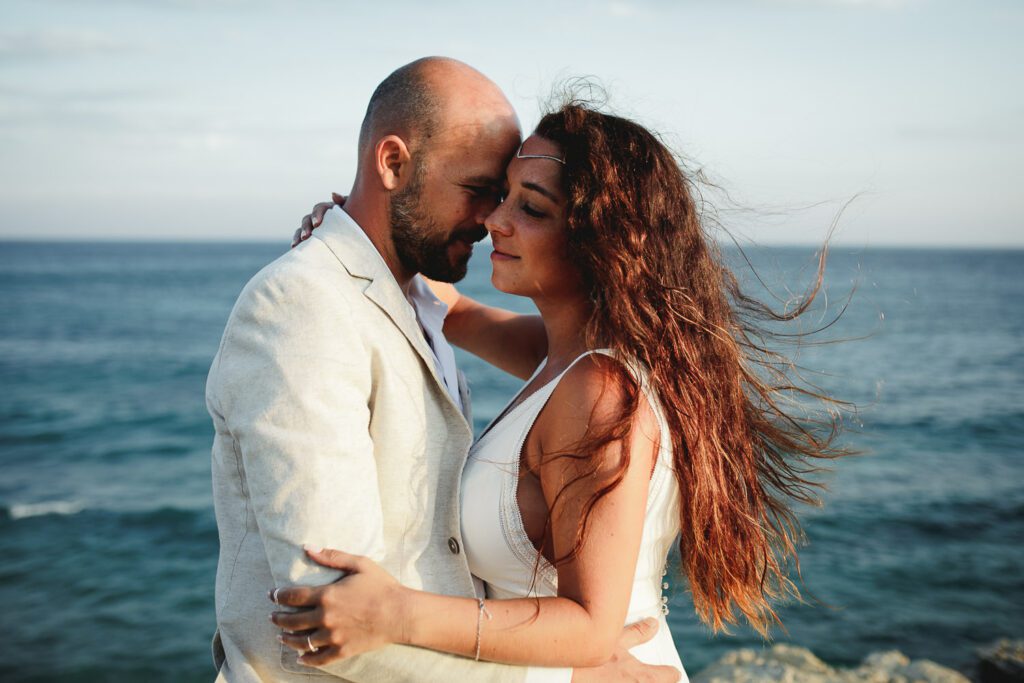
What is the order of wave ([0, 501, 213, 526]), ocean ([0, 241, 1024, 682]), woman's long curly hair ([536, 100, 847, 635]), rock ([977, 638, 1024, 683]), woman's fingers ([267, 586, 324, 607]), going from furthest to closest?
wave ([0, 501, 213, 526])
ocean ([0, 241, 1024, 682])
rock ([977, 638, 1024, 683])
woman's long curly hair ([536, 100, 847, 635])
woman's fingers ([267, 586, 324, 607])

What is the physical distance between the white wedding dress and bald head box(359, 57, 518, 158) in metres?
0.96

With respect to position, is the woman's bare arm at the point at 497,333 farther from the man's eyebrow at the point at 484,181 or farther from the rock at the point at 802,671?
the rock at the point at 802,671

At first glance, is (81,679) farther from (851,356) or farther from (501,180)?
(851,356)

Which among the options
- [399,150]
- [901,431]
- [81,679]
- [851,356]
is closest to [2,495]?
[81,679]

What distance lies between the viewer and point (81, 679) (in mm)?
7469

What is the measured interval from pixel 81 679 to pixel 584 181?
721 centimetres

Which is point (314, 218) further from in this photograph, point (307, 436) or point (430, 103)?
point (307, 436)

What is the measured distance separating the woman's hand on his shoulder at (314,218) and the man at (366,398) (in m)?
0.17

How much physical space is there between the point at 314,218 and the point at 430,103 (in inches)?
23.8

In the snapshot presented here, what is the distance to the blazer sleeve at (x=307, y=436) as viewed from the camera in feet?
6.86

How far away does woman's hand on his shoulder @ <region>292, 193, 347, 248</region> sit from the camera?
3.05 metres

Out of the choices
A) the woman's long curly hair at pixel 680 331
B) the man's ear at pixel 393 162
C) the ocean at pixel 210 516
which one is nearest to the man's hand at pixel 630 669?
the woman's long curly hair at pixel 680 331

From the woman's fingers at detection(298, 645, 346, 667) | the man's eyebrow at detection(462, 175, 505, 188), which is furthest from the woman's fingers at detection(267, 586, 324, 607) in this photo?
the man's eyebrow at detection(462, 175, 505, 188)

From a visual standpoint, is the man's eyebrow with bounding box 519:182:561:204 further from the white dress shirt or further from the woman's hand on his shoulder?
the woman's hand on his shoulder
